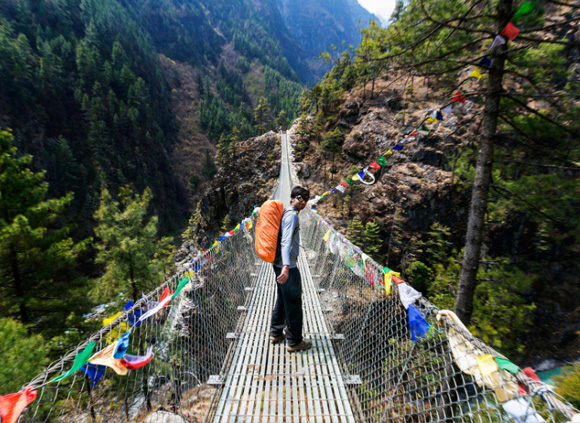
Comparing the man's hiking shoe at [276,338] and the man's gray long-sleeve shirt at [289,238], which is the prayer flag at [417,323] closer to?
the man's gray long-sleeve shirt at [289,238]

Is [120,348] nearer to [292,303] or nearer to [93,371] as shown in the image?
[93,371]

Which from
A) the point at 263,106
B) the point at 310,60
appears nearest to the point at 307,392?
the point at 263,106

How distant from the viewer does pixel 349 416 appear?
2027 millimetres

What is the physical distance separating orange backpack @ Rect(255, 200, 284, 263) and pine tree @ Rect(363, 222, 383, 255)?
12.1 metres

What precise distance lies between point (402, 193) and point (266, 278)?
13579 millimetres

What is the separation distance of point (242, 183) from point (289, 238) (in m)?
23.6

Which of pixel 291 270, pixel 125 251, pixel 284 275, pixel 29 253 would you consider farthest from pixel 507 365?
pixel 125 251

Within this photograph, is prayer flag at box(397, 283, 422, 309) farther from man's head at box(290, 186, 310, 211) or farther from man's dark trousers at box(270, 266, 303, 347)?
man's head at box(290, 186, 310, 211)

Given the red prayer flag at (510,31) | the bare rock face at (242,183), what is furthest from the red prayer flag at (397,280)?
the bare rock face at (242,183)

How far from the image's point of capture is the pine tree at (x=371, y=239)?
13.8m

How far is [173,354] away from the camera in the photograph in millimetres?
2127

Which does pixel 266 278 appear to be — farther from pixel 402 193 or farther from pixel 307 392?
pixel 402 193

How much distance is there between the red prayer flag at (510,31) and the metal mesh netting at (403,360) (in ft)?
8.95

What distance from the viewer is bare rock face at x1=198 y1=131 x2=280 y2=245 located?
23938 mm
